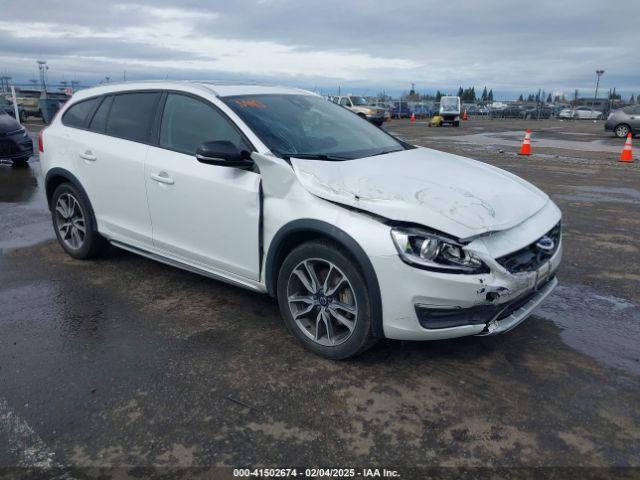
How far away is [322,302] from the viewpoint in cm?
339

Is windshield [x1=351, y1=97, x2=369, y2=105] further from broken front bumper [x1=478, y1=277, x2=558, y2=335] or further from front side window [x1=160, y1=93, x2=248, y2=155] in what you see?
broken front bumper [x1=478, y1=277, x2=558, y2=335]

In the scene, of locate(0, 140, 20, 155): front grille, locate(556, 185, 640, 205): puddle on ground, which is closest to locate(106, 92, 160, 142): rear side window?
locate(556, 185, 640, 205): puddle on ground

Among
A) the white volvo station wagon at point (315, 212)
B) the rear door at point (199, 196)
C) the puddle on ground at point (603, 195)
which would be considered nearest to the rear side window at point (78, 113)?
the white volvo station wagon at point (315, 212)

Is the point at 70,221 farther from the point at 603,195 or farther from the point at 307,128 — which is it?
the point at 603,195

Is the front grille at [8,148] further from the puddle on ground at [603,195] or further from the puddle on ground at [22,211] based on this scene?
the puddle on ground at [603,195]

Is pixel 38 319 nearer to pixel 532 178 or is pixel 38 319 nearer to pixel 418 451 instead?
pixel 418 451

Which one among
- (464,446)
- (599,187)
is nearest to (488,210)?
(464,446)

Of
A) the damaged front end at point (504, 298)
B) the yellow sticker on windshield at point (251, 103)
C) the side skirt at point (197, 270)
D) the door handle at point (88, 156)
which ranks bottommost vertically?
the side skirt at point (197, 270)

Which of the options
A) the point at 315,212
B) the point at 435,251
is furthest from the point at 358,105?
the point at 435,251

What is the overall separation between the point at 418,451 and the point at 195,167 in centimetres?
248

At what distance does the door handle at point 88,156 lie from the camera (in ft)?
15.7

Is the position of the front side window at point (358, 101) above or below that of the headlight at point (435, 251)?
above

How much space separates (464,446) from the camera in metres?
2.64

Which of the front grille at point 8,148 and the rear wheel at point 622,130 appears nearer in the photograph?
the front grille at point 8,148
